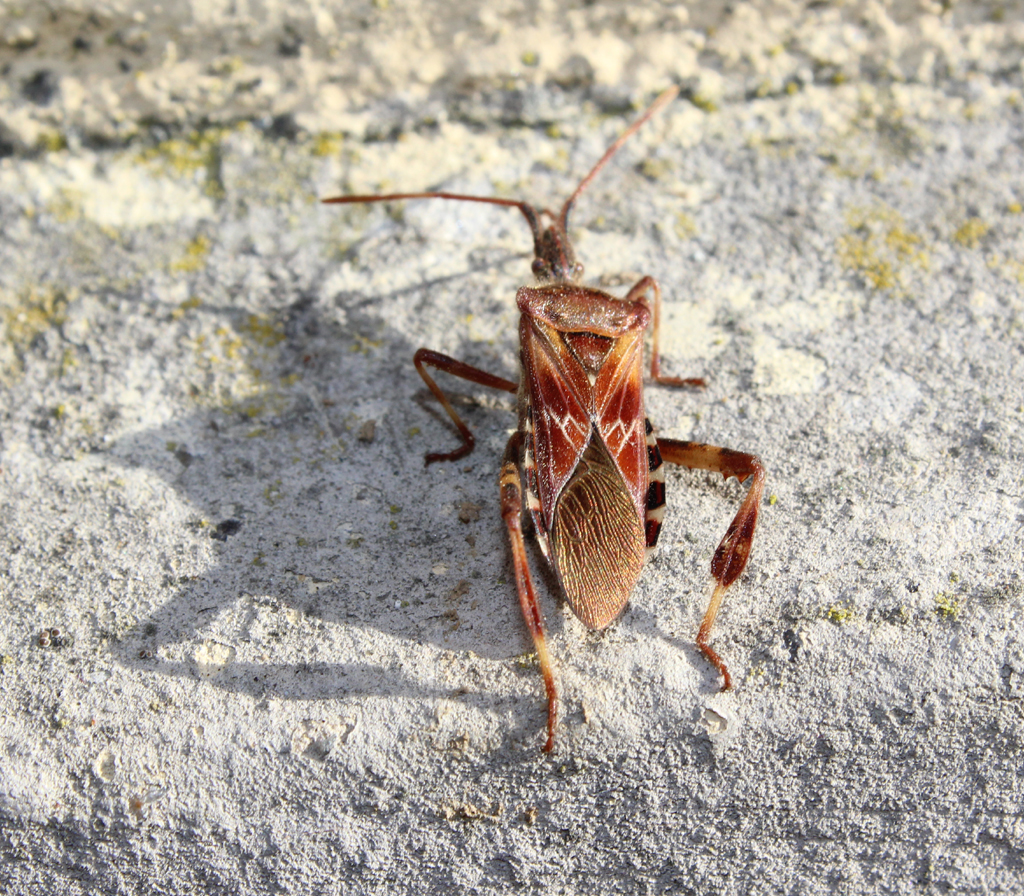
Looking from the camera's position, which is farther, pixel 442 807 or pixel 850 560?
pixel 850 560

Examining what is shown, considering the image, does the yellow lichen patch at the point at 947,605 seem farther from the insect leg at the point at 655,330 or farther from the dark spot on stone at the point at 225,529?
the dark spot on stone at the point at 225,529

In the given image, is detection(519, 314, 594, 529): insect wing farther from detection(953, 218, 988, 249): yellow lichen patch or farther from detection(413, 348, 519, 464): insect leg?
detection(953, 218, 988, 249): yellow lichen patch

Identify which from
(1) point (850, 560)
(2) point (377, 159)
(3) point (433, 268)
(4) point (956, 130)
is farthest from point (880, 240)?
(2) point (377, 159)

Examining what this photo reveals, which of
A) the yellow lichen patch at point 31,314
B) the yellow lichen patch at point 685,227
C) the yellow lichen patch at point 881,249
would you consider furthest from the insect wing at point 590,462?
the yellow lichen patch at point 31,314

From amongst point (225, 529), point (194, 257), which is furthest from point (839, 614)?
point (194, 257)

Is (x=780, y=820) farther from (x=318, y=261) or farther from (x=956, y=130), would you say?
(x=956, y=130)

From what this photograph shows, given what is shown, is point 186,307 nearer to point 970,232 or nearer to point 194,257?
point 194,257
